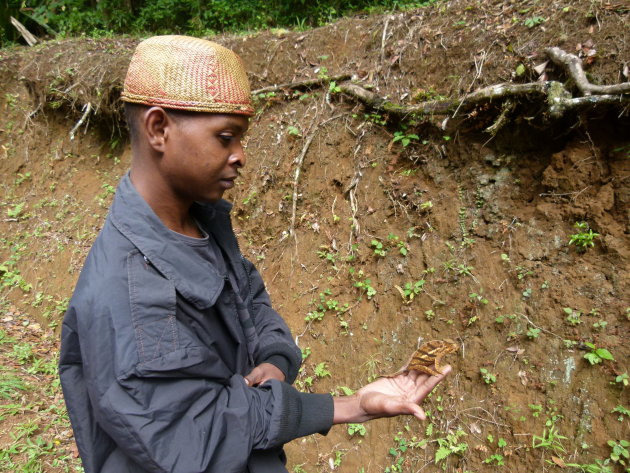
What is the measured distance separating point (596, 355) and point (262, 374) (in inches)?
108

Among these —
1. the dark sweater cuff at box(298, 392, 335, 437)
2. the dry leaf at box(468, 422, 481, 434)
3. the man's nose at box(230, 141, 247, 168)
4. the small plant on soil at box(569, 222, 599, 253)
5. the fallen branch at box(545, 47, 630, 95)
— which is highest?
the man's nose at box(230, 141, 247, 168)

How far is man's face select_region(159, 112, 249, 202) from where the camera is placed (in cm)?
140

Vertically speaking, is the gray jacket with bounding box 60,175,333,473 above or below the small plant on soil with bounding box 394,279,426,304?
above

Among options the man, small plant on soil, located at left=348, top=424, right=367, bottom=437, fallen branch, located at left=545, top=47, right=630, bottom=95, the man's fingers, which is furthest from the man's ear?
small plant on soil, located at left=348, top=424, right=367, bottom=437

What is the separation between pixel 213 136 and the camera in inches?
56.3

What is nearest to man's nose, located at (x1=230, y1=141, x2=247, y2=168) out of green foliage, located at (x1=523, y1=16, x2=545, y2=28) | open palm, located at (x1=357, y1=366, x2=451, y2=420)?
open palm, located at (x1=357, y1=366, x2=451, y2=420)

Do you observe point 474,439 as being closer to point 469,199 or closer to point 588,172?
point 469,199

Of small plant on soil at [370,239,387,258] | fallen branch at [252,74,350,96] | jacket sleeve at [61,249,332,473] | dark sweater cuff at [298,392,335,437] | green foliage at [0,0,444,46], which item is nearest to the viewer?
jacket sleeve at [61,249,332,473]

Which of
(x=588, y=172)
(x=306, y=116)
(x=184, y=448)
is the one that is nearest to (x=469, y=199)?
(x=588, y=172)

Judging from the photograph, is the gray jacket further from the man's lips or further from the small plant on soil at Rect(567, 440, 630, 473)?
the small plant on soil at Rect(567, 440, 630, 473)

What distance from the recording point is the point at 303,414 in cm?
147

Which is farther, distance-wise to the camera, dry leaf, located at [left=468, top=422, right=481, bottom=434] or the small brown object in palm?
dry leaf, located at [left=468, top=422, right=481, bottom=434]

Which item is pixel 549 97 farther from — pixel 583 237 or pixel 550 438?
pixel 550 438

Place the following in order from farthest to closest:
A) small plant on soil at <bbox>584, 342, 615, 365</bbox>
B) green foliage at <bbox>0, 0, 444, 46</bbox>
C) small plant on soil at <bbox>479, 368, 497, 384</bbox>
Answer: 1. green foliage at <bbox>0, 0, 444, 46</bbox>
2. small plant on soil at <bbox>479, 368, 497, 384</bbox>
3. small plant on soil at <bbox>584, 342, 615, 365</bbox>
